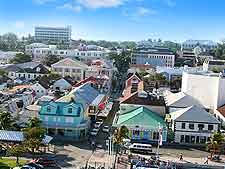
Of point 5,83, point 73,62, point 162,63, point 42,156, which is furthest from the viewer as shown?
point 162,63

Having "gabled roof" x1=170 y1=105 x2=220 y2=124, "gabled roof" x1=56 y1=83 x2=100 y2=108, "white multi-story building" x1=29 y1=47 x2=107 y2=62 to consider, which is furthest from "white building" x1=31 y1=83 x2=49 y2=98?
"white multi-story building" x1=29 y1=47 x2=107 y2=62

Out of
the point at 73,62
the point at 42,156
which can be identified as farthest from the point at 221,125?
the point at 73,62

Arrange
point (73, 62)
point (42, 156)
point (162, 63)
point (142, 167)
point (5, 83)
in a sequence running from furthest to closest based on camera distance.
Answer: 1. point (162, 63)
2. point (73, 62)
3. point (5, 83)
4. point (42, 156)
5. point (142, 167)

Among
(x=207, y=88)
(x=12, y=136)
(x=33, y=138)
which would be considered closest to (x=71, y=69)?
(x=207, y=88)

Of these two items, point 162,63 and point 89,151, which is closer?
point 89,151

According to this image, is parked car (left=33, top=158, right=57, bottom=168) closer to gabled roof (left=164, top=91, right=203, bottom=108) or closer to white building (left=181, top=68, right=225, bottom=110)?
gabled roof (left=164, top=91, right=203, bottom=108)

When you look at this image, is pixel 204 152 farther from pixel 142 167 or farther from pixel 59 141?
pixel 59 141

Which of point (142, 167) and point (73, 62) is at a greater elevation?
→ point (73, 62)

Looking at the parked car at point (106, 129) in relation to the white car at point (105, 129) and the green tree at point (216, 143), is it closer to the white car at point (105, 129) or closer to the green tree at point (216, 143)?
the white car at point (105, 129)
